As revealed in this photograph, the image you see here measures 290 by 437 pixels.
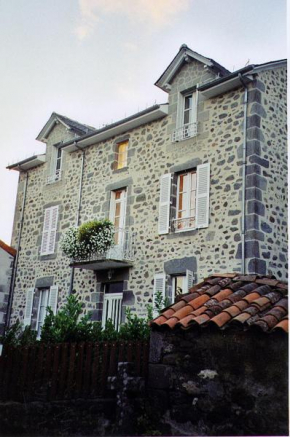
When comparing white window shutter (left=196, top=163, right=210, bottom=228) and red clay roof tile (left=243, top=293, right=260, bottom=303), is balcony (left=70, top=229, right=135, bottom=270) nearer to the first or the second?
white window shutter (left=196, top=163, right=210, bottom=228)

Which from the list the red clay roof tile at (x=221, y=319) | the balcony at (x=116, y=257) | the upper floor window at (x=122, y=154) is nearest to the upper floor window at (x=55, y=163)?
the upper floor window at (x=122, y=154)

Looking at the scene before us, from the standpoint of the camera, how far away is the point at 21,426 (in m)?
5.75

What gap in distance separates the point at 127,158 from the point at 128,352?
6.71 meters

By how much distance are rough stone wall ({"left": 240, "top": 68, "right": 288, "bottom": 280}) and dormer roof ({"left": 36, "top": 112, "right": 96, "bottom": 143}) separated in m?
5.58

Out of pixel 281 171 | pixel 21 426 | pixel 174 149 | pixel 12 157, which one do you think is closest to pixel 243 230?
pixel 281 171

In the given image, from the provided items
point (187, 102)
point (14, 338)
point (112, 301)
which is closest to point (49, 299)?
point (112, 301)

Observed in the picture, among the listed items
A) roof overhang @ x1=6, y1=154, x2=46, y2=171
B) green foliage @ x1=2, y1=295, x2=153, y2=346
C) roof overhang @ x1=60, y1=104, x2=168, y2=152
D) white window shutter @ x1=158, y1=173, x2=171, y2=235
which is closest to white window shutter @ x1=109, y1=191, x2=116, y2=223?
roof overhang @ x1=60, y1=104, x2=168, y2=152

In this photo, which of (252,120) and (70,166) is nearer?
(252,120)

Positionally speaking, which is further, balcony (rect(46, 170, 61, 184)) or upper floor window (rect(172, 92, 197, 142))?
balcony (rect(46, 170, 61, 184))

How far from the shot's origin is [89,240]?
1112cm

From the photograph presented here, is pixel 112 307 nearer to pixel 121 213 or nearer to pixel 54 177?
pixel 121 213

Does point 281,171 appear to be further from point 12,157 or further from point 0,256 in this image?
point 12,157

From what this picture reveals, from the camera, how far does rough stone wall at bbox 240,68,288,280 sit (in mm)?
9055

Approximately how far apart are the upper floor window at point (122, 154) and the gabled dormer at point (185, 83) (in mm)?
1549
